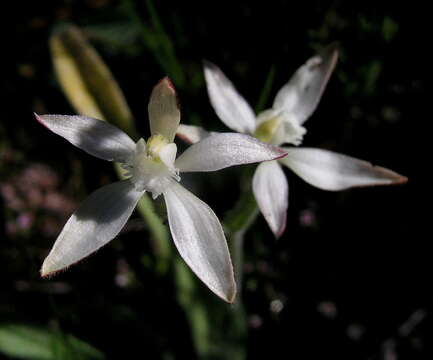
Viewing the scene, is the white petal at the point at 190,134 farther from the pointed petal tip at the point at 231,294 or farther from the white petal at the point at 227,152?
the pointed petal tip at the point at 231,294

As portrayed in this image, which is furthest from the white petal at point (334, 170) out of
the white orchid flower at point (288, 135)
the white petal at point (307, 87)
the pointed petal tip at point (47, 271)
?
the pointed petal tip at point (47, 271)

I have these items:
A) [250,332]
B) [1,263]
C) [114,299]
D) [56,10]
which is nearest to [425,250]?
[250,332]

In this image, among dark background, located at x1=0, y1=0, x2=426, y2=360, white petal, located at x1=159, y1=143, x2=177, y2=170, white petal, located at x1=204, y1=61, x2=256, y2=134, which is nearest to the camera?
white petal, located at x1=159, y1=143, x2=177, y2=170

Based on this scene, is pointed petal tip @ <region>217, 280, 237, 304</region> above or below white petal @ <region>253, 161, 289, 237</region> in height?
below

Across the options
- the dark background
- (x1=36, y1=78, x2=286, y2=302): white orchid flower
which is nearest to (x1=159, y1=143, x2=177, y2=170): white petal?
(x1=36, y1=78, x2=286, y2=302): white orchid flower

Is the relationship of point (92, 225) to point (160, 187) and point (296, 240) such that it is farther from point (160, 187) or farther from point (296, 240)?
point (296, 240)

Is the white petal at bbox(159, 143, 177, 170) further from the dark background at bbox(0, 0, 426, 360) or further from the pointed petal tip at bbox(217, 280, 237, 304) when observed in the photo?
the dark background at bbox(0, 0, 426, 360)

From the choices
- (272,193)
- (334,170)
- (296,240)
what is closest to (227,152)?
(272,193)
